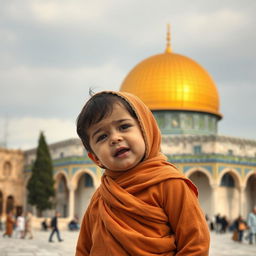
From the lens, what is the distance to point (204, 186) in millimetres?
41812

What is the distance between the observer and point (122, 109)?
2781mm

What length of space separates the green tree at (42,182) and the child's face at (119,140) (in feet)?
125

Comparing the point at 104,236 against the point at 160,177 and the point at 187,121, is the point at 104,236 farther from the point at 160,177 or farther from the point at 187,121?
the point at 187,121

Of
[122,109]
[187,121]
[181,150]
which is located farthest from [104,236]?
[187,121]

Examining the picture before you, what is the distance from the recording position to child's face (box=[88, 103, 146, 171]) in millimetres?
2715

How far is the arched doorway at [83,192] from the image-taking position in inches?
1747

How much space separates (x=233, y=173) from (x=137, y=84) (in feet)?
39.9

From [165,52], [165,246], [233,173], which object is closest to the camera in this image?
[165,246]

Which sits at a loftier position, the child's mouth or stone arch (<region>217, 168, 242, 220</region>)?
stone arch (<region>217, 168, 242, 220</region>)

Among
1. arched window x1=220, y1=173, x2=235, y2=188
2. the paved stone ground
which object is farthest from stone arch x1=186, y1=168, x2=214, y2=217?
the paved stone ground

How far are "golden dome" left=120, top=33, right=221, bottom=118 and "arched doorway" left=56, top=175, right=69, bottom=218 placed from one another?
411 inches

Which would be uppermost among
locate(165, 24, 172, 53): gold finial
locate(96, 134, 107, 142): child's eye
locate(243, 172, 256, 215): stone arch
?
locate(165, 24, 172, 53): gold finial

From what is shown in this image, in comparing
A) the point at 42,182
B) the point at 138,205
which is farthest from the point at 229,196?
the point at 138,205

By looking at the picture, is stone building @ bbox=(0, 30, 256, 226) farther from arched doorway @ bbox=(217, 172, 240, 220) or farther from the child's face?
the child's face
